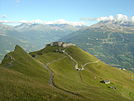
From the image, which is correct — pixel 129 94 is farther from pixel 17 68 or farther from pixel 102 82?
pixel 17 68

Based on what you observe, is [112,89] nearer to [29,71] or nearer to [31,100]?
[29,71]

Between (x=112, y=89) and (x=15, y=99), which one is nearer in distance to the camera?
(x=15, y=99)

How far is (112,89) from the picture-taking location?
163 metres

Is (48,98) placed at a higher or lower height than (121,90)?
higher

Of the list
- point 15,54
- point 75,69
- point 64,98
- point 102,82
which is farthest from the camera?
point 75,69

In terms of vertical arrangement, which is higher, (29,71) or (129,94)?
(29,71)

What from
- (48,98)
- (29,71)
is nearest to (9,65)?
(29,71)

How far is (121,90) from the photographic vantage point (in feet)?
550

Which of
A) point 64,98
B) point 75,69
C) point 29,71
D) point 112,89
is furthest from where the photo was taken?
point 75,69

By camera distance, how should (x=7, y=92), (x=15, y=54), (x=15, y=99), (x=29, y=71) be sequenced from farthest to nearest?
1. (x=15, y=54)
2. (x=29, y=71)
3. (x=7, y=92)
4. (x=15, y=99)

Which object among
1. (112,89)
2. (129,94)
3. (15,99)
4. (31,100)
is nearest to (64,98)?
(31,100)

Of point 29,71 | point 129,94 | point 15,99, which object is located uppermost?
point 15,99

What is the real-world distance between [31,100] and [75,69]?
13942cm

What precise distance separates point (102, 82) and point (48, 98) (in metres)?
126
